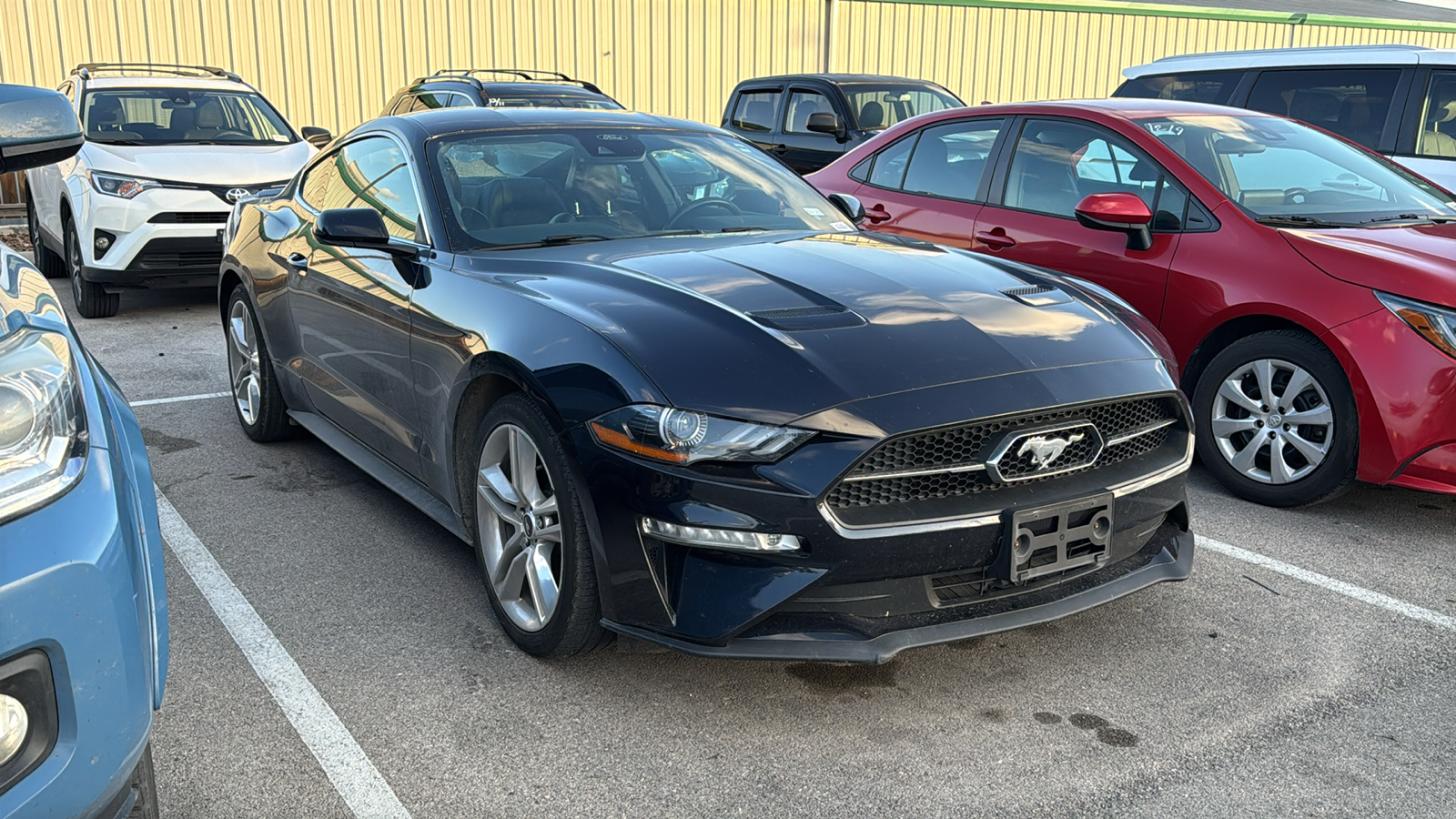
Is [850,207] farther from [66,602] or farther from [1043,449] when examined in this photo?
[66,602]

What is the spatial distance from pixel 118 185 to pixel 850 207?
19.9ft

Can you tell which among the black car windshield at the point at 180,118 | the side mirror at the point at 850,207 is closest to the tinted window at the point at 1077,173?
the side mirror at the point at 850,207

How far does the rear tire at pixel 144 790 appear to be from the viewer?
76.0 inches

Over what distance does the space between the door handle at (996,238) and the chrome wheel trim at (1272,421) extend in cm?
129

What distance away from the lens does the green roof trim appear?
20266 millimetres

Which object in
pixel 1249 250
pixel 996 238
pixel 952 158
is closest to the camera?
pixel 1249 250

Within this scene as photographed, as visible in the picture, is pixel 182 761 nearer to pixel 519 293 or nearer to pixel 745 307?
pixel 519 293

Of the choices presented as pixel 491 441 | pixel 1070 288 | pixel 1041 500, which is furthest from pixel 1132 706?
pixel 491 441

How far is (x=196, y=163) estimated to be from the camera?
28.4 feet

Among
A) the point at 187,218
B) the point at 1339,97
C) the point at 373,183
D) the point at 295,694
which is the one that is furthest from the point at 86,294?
the point at 1339,97

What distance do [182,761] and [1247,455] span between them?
3825 millimetres

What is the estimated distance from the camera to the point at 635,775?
2.68 m

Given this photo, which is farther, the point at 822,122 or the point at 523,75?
the point at 523,75

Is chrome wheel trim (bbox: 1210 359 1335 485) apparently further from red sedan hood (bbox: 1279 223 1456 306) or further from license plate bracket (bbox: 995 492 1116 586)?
license plate bracket (bbox: 995 492 1116 586)
